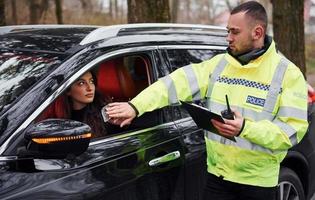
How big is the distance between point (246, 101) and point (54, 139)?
111 centimetres

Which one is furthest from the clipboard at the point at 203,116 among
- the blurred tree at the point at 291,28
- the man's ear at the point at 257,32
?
the blurred tree at the point at 291,28

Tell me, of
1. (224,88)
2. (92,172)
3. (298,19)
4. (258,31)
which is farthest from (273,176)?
(298,19)

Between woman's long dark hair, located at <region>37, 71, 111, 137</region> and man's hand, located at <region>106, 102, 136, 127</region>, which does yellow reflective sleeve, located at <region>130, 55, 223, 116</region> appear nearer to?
Result: man's hand, located at <region>106, 102, 136, 127</region>

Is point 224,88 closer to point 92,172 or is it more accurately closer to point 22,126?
point 92,172

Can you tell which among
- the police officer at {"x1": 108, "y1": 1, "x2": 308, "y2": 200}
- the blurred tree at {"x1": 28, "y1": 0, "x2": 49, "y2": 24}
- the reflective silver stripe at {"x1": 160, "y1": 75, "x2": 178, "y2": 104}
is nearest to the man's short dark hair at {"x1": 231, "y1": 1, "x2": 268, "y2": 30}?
the police officer at {"x1": 108, "y1": 1, "x2": 308, "y2": 200}

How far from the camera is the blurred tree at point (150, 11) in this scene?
7.76 meters

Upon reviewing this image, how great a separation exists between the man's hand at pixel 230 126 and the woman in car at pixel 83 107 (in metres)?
0.72

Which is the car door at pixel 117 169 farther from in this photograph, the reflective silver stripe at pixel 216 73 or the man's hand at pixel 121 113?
the reflective silver stripe at pixel 216 73

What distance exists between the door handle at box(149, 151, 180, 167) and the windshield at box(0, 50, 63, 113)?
0.81 m

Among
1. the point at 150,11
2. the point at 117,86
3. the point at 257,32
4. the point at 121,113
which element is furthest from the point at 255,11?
the point at 150,11

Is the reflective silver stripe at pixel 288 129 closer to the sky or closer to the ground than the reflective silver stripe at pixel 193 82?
closer to the ground

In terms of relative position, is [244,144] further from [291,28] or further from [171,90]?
[291,28]

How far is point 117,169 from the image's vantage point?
3105 millimetres

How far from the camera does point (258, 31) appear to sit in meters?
3.18
